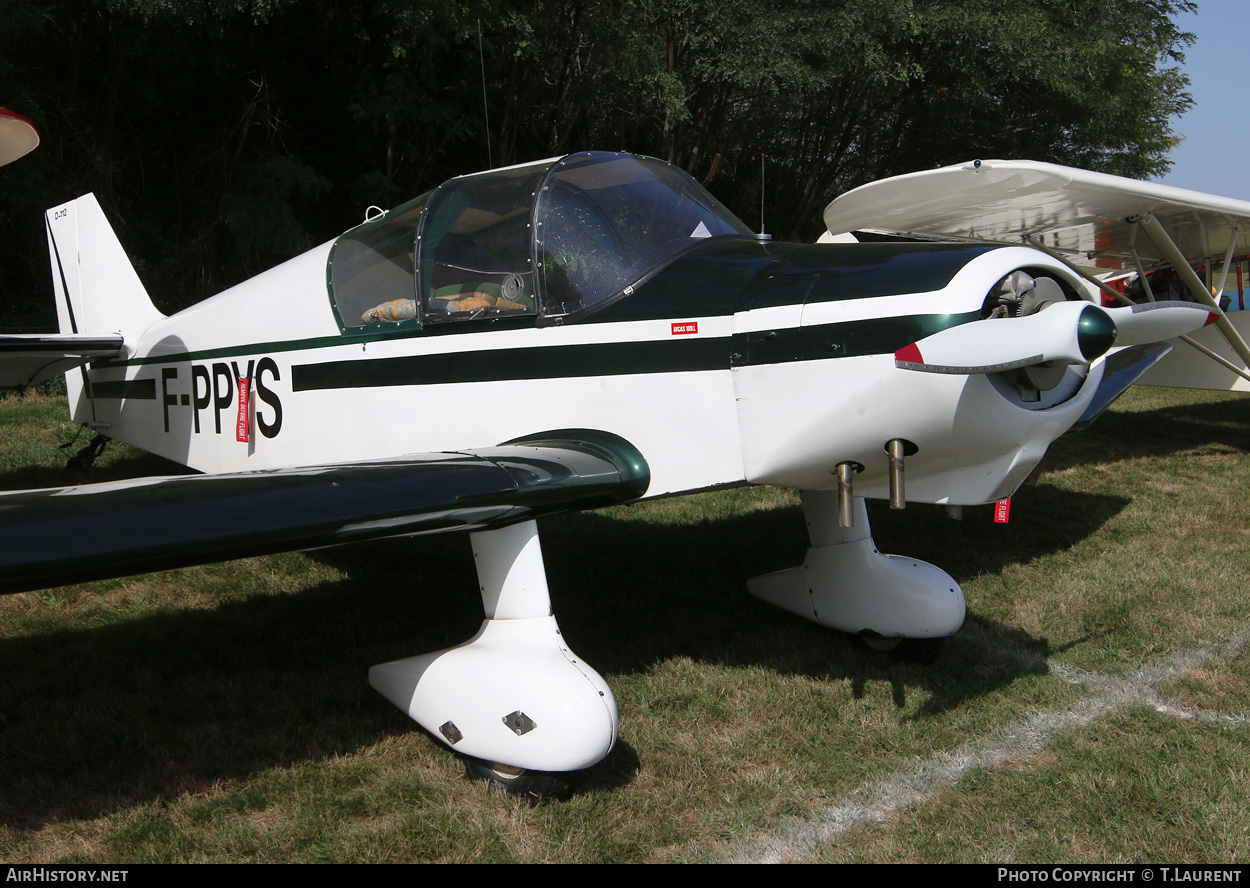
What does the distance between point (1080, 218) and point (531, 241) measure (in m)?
6.93

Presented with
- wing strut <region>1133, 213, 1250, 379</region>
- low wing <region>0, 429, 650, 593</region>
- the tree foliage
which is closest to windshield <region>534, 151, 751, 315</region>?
low wing <region>0, 429, 650, 593</region>

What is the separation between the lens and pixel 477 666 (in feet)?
9.87

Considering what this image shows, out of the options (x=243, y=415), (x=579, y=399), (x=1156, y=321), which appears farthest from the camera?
(x=243, y=415)

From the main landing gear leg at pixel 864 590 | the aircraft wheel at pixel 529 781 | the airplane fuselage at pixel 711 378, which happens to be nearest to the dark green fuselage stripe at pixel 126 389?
the airplane fuselage at pixel 711 378

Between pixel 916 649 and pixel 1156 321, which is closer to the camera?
pixel 1156 321

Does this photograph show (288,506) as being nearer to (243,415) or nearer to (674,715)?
(674,715)

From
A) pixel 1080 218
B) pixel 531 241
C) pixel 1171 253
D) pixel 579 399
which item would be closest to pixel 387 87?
pixel 1080 218

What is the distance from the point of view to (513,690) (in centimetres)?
287

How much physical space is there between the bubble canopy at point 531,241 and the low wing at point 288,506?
64cm

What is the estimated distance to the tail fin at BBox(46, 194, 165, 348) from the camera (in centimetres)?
582

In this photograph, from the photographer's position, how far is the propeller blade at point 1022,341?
253 cm

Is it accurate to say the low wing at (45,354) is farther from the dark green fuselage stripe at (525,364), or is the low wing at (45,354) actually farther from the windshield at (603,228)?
the windshield at (603,228)

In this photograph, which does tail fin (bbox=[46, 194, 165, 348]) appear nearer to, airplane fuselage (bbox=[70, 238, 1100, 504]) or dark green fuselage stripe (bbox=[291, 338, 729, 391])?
airplane fuselage (bbox=[70, 238, 1100, 504])

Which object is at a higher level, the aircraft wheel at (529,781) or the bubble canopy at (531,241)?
the bubble canopy at (531,241)
